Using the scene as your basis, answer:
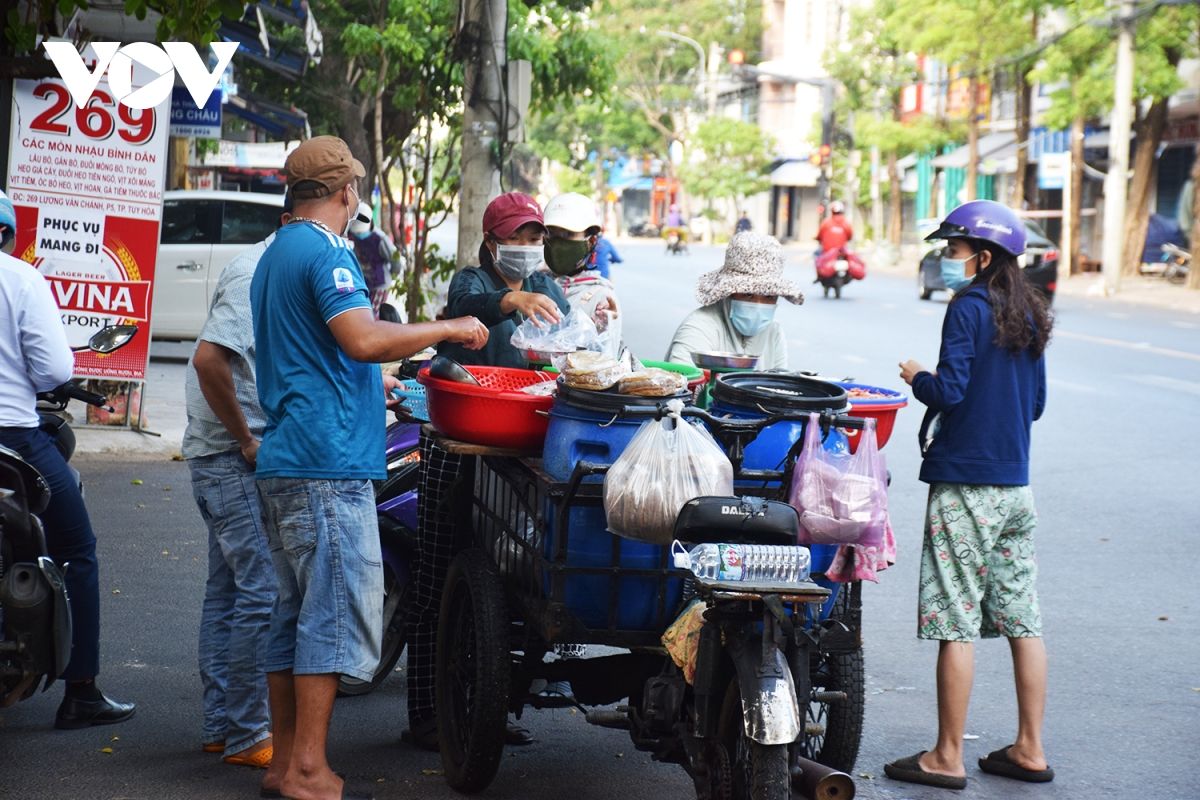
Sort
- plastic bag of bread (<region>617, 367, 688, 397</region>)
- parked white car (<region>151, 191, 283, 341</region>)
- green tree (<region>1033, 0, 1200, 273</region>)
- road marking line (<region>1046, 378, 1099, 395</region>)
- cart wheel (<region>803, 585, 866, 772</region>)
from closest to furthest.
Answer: plastic bag of bread (<region>617, 367, 688, 397</region>)
cart wheel (<region>803, 585, 866, 772</region>)
road marking line (<region>1046, 378, 1099, 395</region>)
parked white car (<region>151, 191, 283, 341</region>)
green tree (<region>1033, 0, 1200, 273</region>)

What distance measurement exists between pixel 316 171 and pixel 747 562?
1.56 metres

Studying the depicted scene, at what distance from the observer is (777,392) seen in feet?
14.1

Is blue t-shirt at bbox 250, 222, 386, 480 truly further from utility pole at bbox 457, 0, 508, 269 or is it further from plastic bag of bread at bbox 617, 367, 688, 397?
Result: utility pole at bbox 457, 0, 508, 269

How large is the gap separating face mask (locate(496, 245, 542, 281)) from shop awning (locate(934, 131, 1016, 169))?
1803 inches

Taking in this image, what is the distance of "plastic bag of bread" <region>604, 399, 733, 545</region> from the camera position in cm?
382

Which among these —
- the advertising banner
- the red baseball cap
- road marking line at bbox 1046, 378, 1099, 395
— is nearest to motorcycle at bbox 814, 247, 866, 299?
road marking line at bbox 1046, 378, 1099, 395

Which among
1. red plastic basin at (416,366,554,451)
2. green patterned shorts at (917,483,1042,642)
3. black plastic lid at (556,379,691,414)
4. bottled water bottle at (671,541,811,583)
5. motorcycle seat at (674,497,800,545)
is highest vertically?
black plastic lid at (556,379,691,414)

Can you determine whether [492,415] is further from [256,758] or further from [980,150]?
[980,150]

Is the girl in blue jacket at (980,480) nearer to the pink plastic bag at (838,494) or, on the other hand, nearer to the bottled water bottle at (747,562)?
the pink plastic bag at (838,494)

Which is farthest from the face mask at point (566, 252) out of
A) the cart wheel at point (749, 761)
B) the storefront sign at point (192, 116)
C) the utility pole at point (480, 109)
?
the storefront sign at point (192, 116)

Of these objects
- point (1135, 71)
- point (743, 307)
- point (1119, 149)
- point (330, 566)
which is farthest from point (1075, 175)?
point (330, 566)

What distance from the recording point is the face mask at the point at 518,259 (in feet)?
17.5

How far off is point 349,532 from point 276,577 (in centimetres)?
57

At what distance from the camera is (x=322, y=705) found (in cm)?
430
